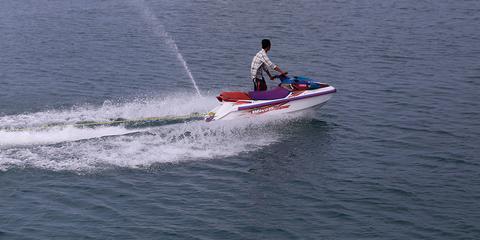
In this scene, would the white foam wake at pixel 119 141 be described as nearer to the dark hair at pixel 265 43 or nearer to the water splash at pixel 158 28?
the dark hair at pixel 265 43

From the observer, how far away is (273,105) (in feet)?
94.5

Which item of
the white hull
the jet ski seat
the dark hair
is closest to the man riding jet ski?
the dark hair

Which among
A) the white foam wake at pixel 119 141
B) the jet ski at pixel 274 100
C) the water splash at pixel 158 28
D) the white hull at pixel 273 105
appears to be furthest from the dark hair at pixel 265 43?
the water splash at pixel 158 28

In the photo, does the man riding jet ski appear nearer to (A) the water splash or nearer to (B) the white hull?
(B) the white hull

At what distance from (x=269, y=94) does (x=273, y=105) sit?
1.49 feet

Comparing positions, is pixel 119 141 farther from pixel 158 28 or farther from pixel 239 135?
pixel 158 28

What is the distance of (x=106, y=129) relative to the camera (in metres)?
26.8

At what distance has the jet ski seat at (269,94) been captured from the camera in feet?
94.0

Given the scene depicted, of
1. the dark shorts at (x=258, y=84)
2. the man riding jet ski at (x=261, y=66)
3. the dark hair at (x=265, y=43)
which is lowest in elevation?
the dark shorts at (x=258, y=84)

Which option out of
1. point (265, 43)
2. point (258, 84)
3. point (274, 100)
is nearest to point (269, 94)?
point (274, 100)

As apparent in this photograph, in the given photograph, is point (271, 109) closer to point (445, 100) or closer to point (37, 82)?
point (445, 100)

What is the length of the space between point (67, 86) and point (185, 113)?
7.30 metres

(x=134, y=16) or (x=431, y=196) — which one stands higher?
(x=134, y=16)

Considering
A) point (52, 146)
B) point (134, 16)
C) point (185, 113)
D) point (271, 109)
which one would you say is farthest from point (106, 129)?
point (134, 16)
